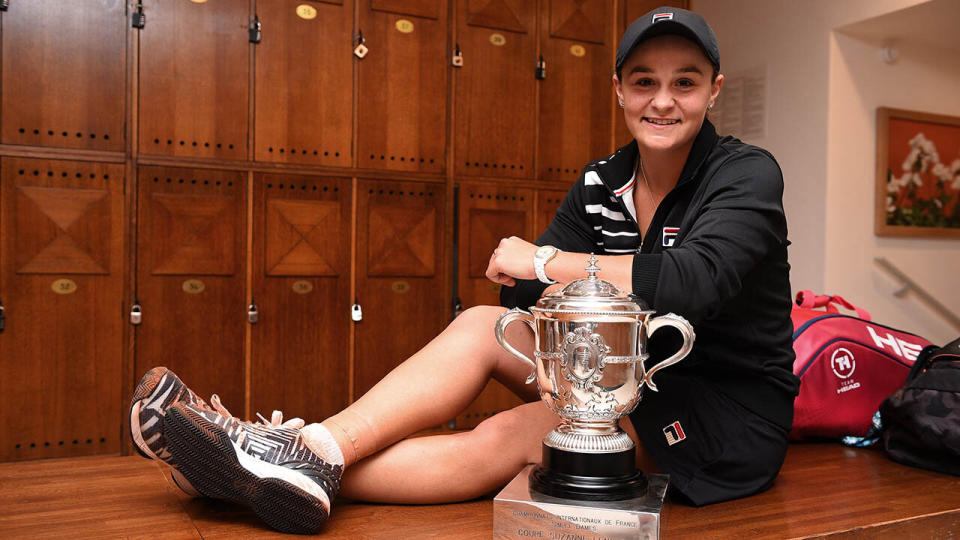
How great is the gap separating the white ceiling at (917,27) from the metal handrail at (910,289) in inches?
54.1

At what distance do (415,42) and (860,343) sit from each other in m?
2.62

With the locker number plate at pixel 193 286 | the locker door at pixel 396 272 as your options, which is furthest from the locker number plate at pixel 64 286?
the locker door at pixel 396 272

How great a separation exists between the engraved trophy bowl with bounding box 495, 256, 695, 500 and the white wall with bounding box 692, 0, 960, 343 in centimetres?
366

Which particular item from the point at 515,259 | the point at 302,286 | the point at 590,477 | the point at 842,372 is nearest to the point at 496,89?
the point at 302,286

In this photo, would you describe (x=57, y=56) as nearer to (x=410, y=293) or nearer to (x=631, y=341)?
(x=410, y=293)

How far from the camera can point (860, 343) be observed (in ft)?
6.98

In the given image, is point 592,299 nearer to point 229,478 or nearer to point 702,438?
point 702,438

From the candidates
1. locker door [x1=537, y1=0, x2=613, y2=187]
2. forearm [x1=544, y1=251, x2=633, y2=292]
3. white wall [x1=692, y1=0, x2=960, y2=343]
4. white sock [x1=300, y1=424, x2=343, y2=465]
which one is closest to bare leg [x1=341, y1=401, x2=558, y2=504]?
white sock [x1=300, y1=424, x2=343, y2=465]

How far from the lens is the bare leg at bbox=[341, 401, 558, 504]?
150 centimetres

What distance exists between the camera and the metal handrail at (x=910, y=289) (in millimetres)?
4781

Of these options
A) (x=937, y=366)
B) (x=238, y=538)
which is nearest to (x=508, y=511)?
(x=238, y=538)

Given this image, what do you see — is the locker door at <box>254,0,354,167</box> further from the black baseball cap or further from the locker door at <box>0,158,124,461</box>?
the black baseball cap

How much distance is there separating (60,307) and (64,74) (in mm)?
991

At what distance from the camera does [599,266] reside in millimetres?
1402
